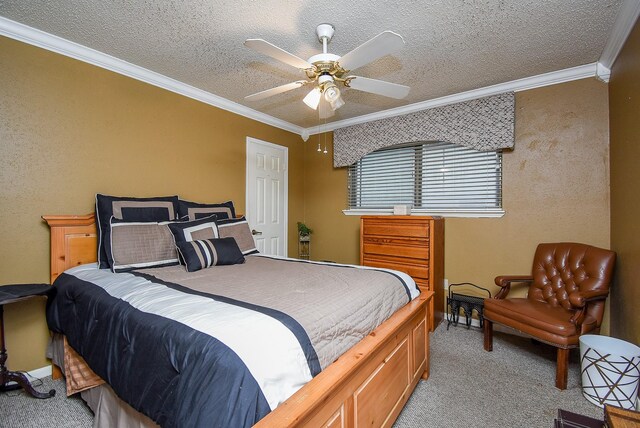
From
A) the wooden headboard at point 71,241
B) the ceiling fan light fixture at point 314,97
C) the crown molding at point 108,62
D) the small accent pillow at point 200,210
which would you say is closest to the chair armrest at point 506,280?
the ceiling fan light fixture at point 314,97

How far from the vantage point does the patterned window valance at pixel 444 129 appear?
2.87 metres

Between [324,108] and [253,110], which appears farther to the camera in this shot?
[253,110]

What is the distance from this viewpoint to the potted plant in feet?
13.9

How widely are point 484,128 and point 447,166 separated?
539 millimetres

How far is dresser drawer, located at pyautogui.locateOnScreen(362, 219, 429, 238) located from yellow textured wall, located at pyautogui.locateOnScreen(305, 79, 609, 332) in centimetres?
52

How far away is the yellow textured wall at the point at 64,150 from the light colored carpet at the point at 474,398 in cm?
52

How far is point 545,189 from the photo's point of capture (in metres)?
2.77

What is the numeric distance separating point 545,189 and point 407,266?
1.49 m

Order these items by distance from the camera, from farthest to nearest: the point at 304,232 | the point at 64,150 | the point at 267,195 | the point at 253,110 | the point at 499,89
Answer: the point at 304,232 < the point at 267,195 < the point at 253,110 < the point at 499,89 < the point at 64,150

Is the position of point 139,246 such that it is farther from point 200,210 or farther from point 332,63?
point 332,63

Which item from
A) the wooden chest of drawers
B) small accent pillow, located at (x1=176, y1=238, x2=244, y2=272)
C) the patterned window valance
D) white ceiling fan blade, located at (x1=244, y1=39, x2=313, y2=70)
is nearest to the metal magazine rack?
the wooden chest of drawers

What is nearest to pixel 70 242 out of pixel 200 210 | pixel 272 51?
pixel 200 210

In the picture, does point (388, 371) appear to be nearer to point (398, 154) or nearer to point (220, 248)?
point (220, 248)

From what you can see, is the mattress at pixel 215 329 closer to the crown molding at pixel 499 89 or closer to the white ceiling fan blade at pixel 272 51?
the white ceiling fan blade at pixel 272 51
